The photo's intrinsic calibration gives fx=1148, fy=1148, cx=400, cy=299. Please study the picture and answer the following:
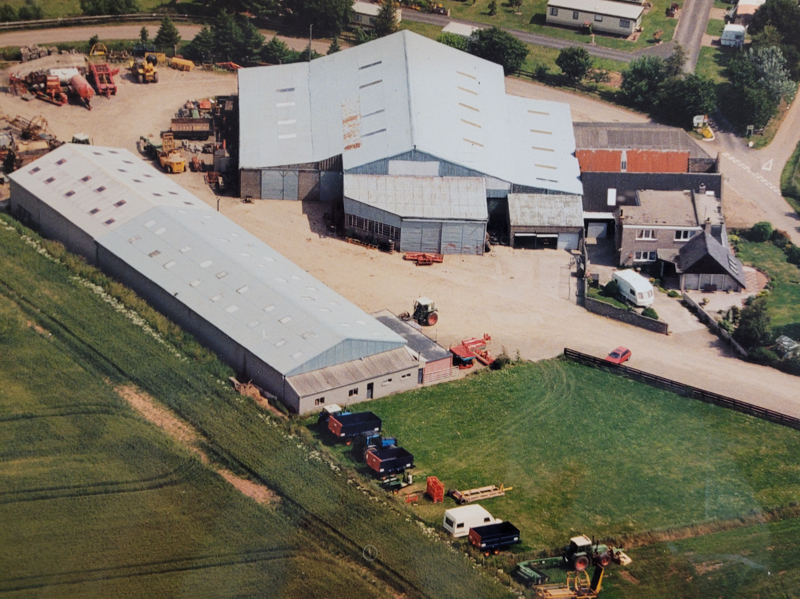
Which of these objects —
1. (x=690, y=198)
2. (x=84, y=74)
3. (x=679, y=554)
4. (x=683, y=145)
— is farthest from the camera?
(x=84, y=74)

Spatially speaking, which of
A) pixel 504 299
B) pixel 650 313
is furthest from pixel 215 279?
pixel 650 313

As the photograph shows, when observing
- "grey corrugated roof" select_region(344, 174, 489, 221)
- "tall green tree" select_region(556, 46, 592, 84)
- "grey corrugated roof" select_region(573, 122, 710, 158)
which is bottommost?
"grey corrugated roof" select_region(344, 174, 489, 221)

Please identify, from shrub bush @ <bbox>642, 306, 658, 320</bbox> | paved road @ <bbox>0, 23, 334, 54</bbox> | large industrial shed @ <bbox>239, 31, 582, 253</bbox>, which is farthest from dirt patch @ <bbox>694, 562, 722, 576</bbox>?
paved road @ <bbox>0, 23, 334, 54</bbox>

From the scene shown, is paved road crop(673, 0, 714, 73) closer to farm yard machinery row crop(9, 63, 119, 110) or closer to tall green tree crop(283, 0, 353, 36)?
tall green tree crop(283, 0, 353, 36)

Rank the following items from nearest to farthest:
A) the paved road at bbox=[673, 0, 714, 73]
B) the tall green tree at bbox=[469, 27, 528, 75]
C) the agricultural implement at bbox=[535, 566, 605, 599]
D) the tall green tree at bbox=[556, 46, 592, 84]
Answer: the agricultural implement at bbox=[535, 566, 605, 599] → the tall green tree at bbox=[556, 46, 592, 84] → the tall green tree at bbox=[469, 27, 528, 75] → the paved road at bbox=[673, 0, 714, 73]

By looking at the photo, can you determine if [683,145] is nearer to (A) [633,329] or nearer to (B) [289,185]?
(A) [633,329]

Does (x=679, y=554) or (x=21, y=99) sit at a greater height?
(x=21, y=99)

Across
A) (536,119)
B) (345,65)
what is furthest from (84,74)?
(536,119)

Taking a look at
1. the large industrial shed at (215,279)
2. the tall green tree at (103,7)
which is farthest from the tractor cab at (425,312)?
the tall green tree at (103,7)

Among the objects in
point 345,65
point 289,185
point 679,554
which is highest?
point 345,65
